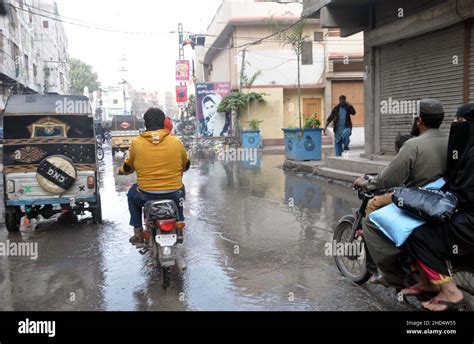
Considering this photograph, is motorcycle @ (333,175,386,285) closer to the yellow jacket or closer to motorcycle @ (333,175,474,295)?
motorcycle @ (333,175,474,295)

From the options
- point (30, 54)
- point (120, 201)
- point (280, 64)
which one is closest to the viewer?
point (120, 201)

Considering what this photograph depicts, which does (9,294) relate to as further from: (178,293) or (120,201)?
(120,201)

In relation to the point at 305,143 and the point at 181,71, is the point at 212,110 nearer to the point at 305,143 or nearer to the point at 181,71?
the point at 181,71

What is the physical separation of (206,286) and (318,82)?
23.5 meters

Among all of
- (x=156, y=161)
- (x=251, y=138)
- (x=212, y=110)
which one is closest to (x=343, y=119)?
(x=156, y=161)

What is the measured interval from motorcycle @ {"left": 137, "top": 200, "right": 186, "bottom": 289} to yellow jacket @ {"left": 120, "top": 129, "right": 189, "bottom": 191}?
11.3 inches

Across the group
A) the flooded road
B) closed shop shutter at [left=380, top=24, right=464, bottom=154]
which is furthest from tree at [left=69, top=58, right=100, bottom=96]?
the flooded road

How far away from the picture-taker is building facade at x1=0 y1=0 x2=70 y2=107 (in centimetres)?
2738

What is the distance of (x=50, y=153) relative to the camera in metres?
8.05

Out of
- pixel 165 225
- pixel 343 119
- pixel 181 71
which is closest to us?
pixel 165 225

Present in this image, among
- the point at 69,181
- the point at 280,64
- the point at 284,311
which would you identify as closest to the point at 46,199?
the point at 69,181

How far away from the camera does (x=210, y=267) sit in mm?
5828

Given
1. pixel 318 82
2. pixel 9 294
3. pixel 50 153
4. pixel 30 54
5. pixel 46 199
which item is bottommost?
pixel 9 294

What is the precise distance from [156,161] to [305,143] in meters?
11.0
